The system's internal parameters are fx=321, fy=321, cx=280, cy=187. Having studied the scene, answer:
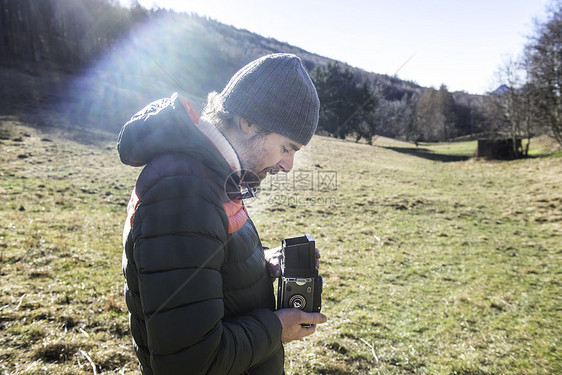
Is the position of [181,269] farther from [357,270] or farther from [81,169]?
[81,169]

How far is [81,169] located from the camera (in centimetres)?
1094

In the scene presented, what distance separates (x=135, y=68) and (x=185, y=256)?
35964 millimetres

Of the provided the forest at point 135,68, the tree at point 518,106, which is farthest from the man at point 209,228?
the tree at point 518,106

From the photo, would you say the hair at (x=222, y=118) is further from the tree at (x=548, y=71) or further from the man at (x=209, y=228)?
the tree at (x=548, y=71)

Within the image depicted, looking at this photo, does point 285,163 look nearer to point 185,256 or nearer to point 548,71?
point 185,256

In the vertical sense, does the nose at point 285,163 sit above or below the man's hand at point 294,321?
above

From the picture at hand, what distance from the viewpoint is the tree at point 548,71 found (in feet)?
81.6

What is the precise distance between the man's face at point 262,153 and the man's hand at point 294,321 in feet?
2.07

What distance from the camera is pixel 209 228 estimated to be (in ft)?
3.67

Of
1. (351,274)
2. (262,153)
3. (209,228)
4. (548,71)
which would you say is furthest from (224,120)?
(548,71)

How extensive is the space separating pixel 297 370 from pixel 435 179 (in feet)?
55.1

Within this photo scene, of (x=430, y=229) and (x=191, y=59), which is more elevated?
(x=191, y=59)

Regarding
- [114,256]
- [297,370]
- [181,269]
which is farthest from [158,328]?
[114,256]

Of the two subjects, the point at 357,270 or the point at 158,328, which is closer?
the point at 158,328
